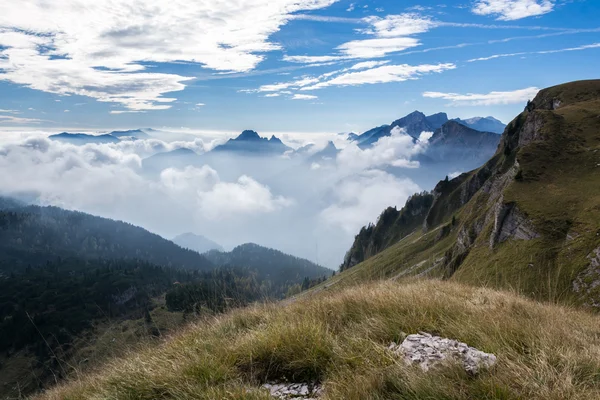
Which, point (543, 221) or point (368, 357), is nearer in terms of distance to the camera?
point (368, 357)

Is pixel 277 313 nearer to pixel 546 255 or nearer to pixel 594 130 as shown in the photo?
pixel 546 255

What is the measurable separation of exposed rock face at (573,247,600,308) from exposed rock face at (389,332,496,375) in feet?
182

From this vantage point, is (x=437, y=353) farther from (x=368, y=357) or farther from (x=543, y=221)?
(x=543, y=221)

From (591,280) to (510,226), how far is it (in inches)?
912

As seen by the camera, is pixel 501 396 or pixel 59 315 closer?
pixel 501 396

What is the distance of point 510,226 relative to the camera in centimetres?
7106

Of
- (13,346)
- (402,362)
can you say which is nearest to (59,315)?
(13,346)

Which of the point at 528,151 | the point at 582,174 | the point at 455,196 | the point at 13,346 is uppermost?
the point at 528,151

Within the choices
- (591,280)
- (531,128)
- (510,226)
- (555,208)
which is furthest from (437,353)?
(531,128)

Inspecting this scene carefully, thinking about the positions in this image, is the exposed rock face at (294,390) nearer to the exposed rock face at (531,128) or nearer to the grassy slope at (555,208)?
the grassy slope at (555,208)

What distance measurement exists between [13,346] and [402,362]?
228974 millimetres

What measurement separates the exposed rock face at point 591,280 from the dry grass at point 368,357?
173 ft

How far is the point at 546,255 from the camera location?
5859cm

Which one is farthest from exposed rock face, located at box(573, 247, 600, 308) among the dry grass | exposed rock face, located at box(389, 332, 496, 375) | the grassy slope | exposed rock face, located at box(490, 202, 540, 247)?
exposed rock face, located at box(389, 332, 496, 375)
